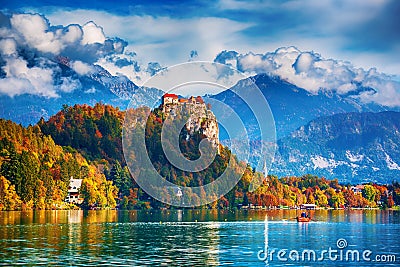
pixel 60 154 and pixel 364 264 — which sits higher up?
pixel 60 154

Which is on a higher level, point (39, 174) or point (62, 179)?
point (39, 174)

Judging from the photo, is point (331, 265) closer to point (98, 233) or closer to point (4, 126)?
point (98, 233)

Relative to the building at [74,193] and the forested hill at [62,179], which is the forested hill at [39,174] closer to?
the forested hill at [62,179]

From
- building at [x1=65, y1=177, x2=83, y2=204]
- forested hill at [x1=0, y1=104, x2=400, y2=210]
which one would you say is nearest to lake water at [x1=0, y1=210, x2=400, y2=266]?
forested hill at [x1=0, y1=104, x2=400, y2=210]

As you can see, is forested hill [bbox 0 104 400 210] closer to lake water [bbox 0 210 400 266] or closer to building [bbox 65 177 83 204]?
building [bbox 65 177 83 204]

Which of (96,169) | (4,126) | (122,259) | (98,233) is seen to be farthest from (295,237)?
(96,169)

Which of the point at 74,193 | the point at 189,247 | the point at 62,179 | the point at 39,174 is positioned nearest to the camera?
the point at 189,247

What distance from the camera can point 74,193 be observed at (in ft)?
500

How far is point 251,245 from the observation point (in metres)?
61.8

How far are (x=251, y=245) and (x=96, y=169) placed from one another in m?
125

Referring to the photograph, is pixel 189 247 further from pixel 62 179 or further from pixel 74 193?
pixel 74 193

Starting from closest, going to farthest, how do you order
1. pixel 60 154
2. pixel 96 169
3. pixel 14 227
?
pixel 14 227 → pixel 60 154 → pixel 96 169

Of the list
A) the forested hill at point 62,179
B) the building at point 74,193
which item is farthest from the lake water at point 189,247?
the building at point 74,193

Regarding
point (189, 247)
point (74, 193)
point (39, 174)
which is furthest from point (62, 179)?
point (189, 247)
